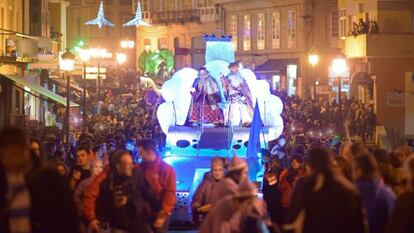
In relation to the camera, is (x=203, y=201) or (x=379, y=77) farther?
(x=379, y=77)

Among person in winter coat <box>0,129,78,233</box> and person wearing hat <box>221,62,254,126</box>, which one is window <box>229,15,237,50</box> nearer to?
person wearing hat <box>221,62,254,126</box>

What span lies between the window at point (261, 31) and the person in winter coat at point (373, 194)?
190ft

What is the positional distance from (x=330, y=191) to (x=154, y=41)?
75.1 meters

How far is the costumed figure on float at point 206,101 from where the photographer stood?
25438 mm

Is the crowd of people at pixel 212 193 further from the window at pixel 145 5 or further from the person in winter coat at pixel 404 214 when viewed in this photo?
the window at pixel 145 5

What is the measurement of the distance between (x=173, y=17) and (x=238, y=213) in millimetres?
72332

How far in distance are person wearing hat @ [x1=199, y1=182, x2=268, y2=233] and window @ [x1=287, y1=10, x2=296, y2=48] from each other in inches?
2093

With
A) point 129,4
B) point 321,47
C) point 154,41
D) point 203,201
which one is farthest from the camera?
point 129,4

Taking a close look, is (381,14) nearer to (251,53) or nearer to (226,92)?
(226,92)

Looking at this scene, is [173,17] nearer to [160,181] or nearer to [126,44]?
[126,44]

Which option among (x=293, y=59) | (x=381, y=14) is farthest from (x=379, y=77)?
(x=293, y=59)

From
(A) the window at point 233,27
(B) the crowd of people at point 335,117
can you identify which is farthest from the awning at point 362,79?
(A) the window at point 233,27

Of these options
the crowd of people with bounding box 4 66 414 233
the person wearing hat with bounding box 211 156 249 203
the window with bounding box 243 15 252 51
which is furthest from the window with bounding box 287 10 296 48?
the person wearing hat with bounding box 211 156 249 203

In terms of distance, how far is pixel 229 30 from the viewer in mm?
73312
